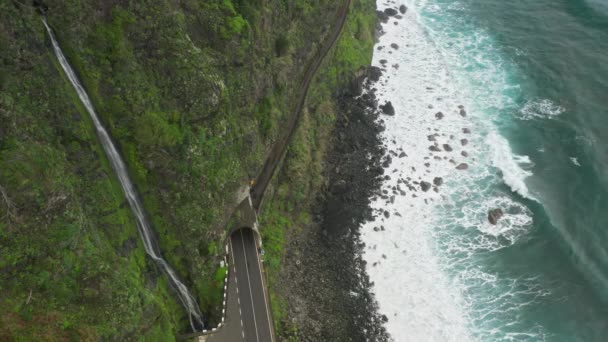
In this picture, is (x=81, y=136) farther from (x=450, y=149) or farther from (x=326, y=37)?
(x=450, y=149)

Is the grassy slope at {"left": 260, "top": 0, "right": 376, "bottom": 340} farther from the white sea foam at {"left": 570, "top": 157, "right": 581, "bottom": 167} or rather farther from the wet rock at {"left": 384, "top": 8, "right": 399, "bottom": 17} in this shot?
the white sea foam at {"left": 570, "top": 157, "right": 581, "bottom": 167}

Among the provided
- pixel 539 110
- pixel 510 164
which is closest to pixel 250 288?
pixel 510 164

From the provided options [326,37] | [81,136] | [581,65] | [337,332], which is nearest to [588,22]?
[581,65]

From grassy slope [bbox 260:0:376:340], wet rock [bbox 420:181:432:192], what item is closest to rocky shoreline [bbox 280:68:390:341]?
grassy slope [bbox 260:0:376:340]

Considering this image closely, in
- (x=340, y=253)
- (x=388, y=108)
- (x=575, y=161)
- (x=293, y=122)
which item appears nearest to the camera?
(x=340, y=253)

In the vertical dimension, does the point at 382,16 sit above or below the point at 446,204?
above

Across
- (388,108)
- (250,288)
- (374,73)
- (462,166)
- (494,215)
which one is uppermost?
(374,73)

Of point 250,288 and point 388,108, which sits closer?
Result: point 250,288

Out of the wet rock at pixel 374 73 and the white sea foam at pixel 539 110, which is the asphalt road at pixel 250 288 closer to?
the wet rock at pixel 374 73

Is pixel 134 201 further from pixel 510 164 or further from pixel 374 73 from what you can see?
pixel 510 164
